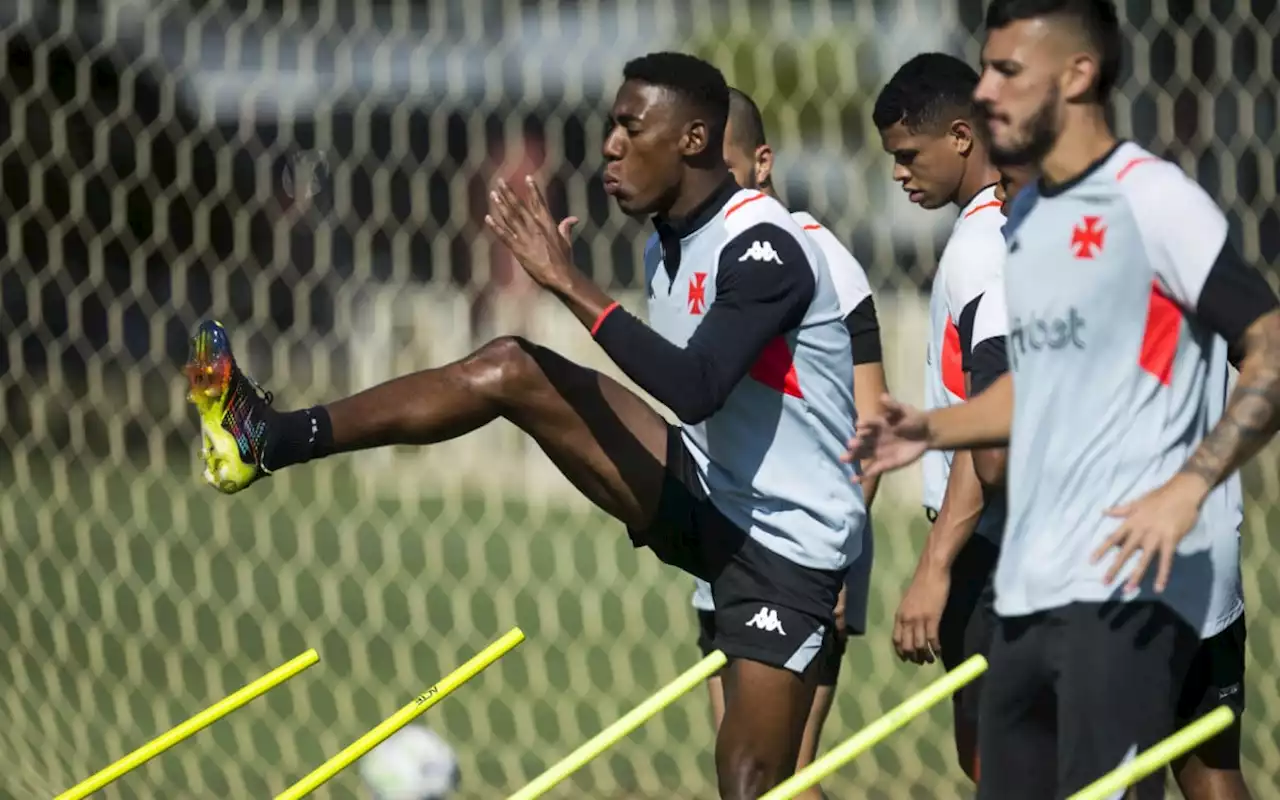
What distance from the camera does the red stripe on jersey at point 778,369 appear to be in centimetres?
414

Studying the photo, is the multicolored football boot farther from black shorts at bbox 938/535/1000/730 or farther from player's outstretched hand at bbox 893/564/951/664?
black shorts at bbox 938/535/1000/730

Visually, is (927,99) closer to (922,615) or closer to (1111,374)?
(922,615)

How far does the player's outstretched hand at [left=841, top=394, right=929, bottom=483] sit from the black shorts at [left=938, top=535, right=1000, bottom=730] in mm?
1247

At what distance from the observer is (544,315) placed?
9.91 metres

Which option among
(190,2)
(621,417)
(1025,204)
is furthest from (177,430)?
(1025,204)

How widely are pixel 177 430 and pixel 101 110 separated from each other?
1.81 m

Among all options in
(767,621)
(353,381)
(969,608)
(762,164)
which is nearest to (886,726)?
(767,621)

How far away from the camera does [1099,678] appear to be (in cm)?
292

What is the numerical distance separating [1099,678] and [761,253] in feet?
4.33

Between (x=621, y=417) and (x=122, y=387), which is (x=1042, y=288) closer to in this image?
(x=621, y=417)

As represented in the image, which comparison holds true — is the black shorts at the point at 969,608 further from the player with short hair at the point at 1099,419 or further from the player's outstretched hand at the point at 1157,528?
the player's outstretched hand at the point at 1157,528

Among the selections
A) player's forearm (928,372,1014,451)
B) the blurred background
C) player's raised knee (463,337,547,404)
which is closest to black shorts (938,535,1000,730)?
player's raised knee (463,337,547,404)

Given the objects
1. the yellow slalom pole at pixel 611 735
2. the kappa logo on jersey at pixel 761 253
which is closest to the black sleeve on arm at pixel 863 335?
the kappa logo on jersey at pixel 761 253

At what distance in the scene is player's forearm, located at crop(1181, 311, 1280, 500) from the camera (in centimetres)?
281
